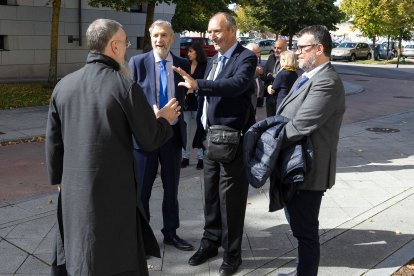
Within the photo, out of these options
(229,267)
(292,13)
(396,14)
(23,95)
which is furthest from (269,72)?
(396,14)

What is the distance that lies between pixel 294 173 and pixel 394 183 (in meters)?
3.88

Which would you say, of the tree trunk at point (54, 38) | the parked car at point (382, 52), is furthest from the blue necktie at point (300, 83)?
the parked car at point (382, 52)

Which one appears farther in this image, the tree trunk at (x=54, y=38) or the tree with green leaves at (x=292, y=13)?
the tree with green leaves at (x=292, y=13)

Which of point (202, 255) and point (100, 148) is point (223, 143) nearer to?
point (202, 255)

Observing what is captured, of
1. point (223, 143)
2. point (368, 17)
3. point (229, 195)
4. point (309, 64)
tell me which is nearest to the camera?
point (309, 64)

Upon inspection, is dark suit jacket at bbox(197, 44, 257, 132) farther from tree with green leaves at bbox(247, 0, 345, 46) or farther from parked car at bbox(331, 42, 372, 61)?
parked car at bbox(331, 42, 372, 61)

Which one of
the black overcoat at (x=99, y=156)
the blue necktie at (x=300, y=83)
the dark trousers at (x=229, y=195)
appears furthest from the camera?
the dark trousers at (x=229, y=195)

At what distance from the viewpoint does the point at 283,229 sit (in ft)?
15.7

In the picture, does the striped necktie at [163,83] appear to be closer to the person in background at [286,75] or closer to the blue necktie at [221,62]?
the blue necktie at [221,62]

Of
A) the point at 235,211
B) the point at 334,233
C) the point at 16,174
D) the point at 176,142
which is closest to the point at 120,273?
the point at 235,211

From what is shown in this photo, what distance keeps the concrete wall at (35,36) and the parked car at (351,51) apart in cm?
2538

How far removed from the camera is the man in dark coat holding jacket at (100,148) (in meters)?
2.60

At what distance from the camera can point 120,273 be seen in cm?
281

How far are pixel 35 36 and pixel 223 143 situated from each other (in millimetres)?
14760
